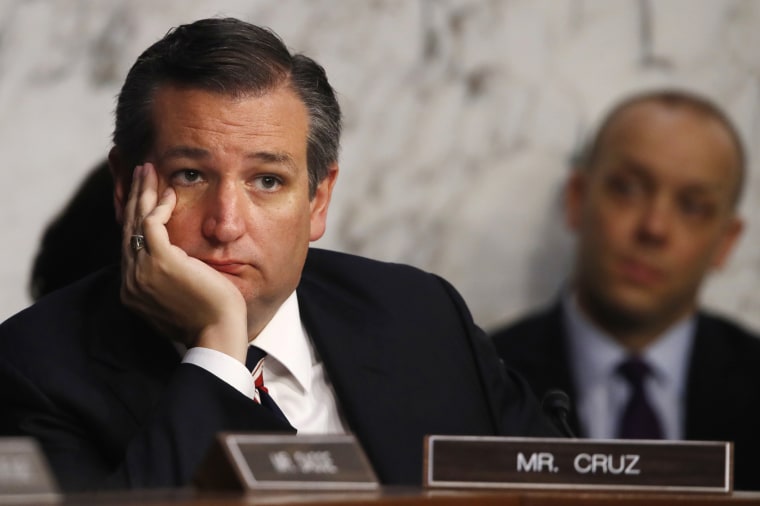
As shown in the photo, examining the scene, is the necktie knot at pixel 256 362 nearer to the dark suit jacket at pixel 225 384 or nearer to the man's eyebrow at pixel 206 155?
the dark suit jacket at pixel 225 384

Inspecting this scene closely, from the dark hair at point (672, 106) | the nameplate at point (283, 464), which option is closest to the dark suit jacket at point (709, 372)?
the dark hair at point (672, 106)

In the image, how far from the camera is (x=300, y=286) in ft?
8.20

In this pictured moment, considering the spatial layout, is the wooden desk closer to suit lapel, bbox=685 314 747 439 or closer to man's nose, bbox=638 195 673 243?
suit lapel, bbox=685 314 747 439

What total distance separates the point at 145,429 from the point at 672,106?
2.98 metres

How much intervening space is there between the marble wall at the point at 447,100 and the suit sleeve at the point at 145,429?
1.73 metres

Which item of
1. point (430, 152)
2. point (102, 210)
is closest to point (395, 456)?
point (102, 210)

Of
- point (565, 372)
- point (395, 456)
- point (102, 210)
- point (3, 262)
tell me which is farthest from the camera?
point (565, 372)

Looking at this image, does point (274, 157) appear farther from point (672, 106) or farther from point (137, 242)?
point (672, 106)

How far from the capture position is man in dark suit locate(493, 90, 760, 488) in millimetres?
4258

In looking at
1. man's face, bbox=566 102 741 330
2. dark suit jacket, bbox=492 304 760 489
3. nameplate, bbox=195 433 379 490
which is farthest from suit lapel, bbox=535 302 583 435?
nameplate, bbox=195 433 379 490

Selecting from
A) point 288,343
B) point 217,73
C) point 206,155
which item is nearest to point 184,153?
point 206,155

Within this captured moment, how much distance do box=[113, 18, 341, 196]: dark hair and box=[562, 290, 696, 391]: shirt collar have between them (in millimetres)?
2116

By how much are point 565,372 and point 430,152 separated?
0.82m

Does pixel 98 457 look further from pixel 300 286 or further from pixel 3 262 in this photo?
pixel 3 262
